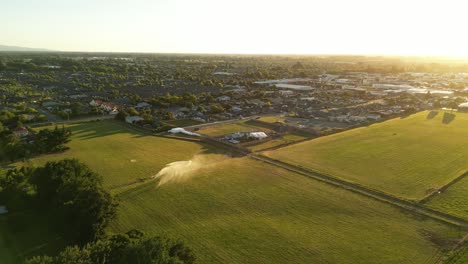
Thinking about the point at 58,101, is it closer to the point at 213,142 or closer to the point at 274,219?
the point at 213,142

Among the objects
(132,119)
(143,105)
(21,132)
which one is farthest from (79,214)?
(143,105)

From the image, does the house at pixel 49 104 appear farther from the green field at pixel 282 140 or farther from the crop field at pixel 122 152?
the green field at pixel 282 140

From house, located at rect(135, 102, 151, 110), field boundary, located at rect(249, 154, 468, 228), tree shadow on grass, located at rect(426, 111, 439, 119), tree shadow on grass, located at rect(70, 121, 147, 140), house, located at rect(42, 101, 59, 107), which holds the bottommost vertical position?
house, located at rect(42, 101, 59, 107)

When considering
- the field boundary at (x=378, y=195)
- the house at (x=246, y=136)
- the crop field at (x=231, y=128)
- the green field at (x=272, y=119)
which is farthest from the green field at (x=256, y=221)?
the green field at (x=272, y=119)

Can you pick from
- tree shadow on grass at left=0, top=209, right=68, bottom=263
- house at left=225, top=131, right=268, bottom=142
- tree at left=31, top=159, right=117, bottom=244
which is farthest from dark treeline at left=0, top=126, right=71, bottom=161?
house at left=225, top=131, right=268, bottom=142

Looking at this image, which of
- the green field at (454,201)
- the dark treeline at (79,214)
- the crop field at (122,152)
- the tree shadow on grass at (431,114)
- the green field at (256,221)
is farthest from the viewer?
the tree shadow on grass at (431,114)

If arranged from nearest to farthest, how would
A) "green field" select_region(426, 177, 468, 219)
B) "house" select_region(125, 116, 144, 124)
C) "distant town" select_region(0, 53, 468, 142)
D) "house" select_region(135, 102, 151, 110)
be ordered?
"green field" select_region(426, 177, 468, 219)
"house" select_region(125, 116, 144, 124)
"distant town" select_region(0, 53, 468, 142)
"house" select_region(135, 102, 151, 110)

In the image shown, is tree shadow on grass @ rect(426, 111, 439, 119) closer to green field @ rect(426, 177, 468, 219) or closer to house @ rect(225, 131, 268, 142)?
green field @ rect(426, 177, 468, 219)
